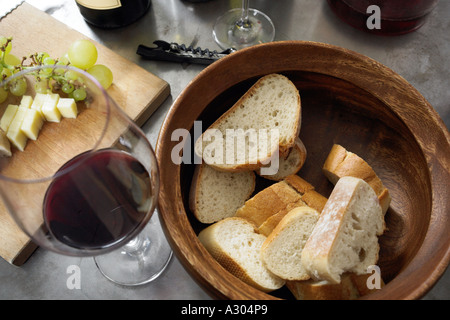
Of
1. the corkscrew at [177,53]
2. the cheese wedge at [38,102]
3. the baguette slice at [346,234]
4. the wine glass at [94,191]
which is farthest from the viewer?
the corkscrew at [177,53]

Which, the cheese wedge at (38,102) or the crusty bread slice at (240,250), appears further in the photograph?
the cheese wedge at (38,102)

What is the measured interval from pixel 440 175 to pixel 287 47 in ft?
1.06

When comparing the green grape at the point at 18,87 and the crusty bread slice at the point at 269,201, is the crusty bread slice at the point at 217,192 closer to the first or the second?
the crusty bread slice at the point at 269,201

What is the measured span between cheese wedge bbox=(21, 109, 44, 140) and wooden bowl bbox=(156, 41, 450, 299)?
11.9 inches

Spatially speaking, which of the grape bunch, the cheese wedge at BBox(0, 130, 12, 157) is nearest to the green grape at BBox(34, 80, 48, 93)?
the grape bunch

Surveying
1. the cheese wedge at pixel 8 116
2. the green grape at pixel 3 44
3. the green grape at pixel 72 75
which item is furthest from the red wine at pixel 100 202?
the green grape at pixel 3 44

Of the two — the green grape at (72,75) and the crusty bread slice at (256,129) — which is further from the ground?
the green grape at (72,75)

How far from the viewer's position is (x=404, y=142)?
29.2 inches

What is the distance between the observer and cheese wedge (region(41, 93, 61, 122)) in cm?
80

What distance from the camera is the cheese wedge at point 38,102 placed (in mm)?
816

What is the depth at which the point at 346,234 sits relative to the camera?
25.0 inches

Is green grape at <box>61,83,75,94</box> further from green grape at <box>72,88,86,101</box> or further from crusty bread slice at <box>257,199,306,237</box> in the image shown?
crusty bread slice at <box>257,199,306,237</box>

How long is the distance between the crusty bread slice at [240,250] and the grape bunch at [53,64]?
0.36m

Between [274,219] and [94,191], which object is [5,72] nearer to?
[94,191]
